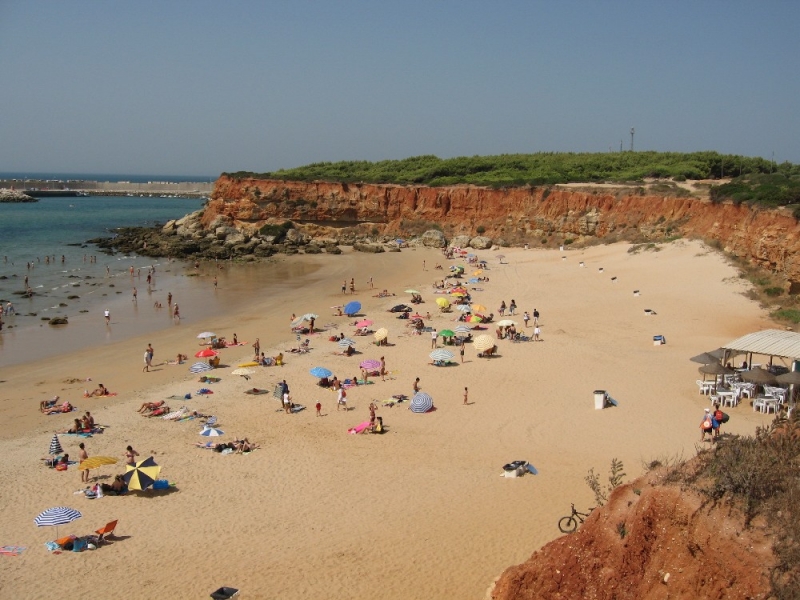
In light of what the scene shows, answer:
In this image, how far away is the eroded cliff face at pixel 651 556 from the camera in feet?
20.1

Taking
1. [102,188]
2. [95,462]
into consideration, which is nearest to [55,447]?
[95,462]

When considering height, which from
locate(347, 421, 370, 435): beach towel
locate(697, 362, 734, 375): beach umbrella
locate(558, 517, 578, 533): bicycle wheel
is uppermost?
locate(697, 362, 734, 375): beach umbrella

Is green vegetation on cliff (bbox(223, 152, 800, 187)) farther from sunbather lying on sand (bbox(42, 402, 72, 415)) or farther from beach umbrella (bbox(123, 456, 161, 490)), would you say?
beach umbrella (bbox(123, 456, 161, 490))

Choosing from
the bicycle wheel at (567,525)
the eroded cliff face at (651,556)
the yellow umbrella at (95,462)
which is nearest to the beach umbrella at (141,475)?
the yellow umbrella at (95,462)

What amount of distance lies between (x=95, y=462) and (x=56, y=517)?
2034 millimetres

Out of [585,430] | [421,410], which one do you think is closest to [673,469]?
[585,430]

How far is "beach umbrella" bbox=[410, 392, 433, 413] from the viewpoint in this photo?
59.3 ft

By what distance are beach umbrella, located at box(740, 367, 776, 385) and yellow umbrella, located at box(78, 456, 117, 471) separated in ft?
51.0

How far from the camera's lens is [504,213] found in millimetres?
55000

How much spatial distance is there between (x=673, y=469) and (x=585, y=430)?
30.9 ft

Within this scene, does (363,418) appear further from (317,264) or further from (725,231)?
(317,264)

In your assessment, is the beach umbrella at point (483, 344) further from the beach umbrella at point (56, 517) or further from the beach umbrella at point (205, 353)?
the beach umbrella at point (56, 517)

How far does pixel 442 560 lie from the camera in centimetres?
1097

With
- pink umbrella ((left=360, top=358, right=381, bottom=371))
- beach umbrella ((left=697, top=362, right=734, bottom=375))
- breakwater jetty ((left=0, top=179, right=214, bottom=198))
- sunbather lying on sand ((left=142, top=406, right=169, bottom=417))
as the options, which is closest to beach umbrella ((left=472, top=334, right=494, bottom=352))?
pink umbrella ((left=360, top=358, right=381, bottom=371))
